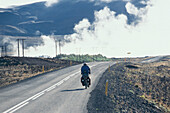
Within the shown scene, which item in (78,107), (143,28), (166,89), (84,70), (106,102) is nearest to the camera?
(78,107)

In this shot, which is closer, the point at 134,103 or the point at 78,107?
the point at 78,107

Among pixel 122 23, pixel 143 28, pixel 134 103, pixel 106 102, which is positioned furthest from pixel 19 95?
pixel 143 28

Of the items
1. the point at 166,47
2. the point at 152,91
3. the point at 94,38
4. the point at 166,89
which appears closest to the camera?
the point at 152,91

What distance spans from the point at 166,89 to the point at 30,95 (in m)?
18.7

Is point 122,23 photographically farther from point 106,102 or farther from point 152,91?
point 106,102

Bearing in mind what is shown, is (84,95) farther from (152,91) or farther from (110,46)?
(110,46)

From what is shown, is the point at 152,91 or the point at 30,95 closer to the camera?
the point at 30,95

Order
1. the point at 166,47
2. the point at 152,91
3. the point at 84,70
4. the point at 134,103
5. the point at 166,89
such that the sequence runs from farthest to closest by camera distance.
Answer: the point at 166,47
the point at 166,89
the point at 152,91
the point at 84,70
the point at 134,103

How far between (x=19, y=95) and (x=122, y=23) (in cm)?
16730

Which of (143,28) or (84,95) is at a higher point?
(143,28)

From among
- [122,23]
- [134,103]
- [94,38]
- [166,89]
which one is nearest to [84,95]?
[134,103]

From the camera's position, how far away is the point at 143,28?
194 meters

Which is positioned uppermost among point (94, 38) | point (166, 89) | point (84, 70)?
point (94, 38)

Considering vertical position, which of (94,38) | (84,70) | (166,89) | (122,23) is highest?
(122,23)
